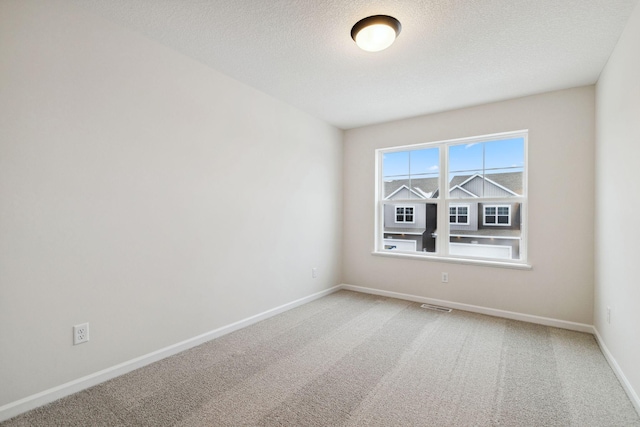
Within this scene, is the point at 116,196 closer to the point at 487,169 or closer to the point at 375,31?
the point at 375,31

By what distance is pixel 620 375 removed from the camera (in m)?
2.18

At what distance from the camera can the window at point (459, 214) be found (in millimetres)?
3936

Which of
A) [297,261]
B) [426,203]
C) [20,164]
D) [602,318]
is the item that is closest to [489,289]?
[602,318]

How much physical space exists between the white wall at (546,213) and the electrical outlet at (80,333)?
352cm

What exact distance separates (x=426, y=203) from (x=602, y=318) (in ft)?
6.89

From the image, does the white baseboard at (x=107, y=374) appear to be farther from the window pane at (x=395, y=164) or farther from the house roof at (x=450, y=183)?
the window pane at (x=395, y=164)

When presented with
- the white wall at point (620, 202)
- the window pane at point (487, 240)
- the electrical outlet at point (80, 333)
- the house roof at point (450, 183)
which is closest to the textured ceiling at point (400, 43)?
the white wall at point (620, 202)

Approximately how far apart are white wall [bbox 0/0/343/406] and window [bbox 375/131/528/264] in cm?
188

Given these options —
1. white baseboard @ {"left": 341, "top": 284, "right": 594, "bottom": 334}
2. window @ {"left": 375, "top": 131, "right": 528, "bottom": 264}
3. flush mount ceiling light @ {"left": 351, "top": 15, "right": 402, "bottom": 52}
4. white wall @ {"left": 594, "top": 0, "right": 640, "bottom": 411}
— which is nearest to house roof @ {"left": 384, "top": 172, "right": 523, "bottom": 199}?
window @ {"left": 375, "top": 131, "right": 528, "bottom": 264}

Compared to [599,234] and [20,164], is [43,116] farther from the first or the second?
[599,234]

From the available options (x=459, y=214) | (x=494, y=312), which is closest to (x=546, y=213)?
(x=459, y=214)

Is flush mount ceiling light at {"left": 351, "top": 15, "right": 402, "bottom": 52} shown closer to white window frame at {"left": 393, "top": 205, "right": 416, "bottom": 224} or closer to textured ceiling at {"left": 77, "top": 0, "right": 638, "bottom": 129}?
textured ceiling at {"left": 77, "top": 0, "right": 638, "bottom": 129}

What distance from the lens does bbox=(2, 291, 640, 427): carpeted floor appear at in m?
1.78

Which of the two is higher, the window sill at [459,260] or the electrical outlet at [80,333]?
the window sill at [459,260]
